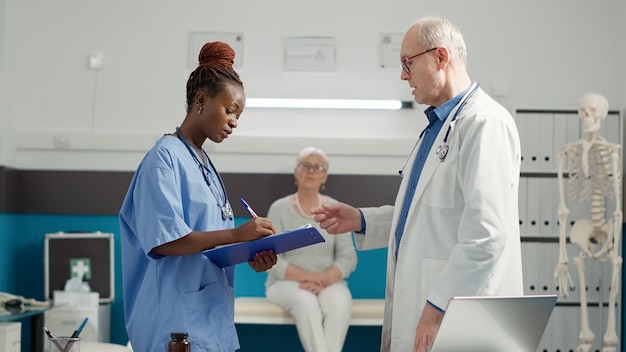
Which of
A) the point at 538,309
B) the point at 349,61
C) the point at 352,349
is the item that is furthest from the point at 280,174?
the point at 538,309

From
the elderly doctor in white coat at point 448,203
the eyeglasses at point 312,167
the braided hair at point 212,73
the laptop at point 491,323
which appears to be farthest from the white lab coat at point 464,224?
the eyeglasses at point 312,167

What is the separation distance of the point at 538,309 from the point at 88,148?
4001 millimetres

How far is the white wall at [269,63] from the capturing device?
5359 millimetres

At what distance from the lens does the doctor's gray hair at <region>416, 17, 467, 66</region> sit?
247cm

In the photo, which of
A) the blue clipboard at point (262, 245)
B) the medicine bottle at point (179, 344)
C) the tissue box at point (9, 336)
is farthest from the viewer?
the tissue box at point (9, 336)

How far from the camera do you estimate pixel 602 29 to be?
5410 millimetres

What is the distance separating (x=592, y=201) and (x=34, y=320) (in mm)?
3352

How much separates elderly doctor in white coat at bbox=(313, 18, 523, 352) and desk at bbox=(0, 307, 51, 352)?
2.69 metres

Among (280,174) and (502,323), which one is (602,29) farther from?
(502,323)

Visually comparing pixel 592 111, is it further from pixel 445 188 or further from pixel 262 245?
pixel 262 245

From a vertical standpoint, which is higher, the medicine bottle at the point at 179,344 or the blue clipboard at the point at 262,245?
the blue clipboard at the point at 262,245

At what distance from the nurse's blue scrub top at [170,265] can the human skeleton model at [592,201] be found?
3.08 meters

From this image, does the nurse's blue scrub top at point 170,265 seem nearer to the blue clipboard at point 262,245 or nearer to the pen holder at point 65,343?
the blue clipboard at point 262,245

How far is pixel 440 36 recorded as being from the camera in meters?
2.47
